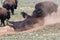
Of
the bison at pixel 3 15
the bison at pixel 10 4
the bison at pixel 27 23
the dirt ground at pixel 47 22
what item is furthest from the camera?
the bison at pixel 10 4

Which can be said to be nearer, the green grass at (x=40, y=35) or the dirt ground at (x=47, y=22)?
the green grass at (x=40, y=35)

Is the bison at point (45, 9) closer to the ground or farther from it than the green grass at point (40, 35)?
farther from it

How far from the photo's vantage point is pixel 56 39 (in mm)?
6934

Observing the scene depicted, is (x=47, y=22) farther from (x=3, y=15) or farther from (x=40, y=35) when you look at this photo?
(x=3, y=15)

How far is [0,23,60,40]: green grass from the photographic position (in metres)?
7.09

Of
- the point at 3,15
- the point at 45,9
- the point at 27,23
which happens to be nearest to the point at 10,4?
the point at 3,15

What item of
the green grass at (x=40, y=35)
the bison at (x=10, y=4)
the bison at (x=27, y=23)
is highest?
the bison at (x=10, y=4)

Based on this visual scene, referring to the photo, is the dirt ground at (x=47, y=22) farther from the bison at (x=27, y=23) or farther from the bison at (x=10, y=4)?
the bison at (x=10, y=4)

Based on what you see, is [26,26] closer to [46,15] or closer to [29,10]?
[46,15]

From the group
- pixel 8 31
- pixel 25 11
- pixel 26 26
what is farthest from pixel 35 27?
pixel 25 11

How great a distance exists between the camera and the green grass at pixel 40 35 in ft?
23.3

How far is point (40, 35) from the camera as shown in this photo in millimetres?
7289

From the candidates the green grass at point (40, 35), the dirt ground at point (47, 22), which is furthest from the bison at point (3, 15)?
the green grass at point (40, 35)

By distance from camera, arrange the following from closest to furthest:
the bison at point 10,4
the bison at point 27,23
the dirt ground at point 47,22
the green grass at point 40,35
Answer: the green grass at point 40,35 → the dirt ground at point 47,22 → the bison at point 27,23 → the bison at point 10,4
